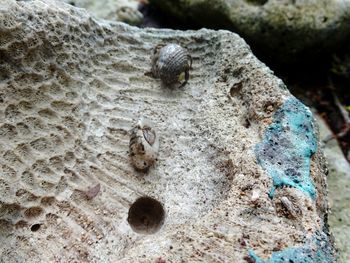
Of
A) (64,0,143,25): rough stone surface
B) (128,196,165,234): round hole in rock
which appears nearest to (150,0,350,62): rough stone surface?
(64,0,143,25): rough stone surface

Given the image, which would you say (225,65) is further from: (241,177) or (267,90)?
(241,177)

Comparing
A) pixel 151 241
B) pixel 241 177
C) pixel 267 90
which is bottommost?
pixel 151 241

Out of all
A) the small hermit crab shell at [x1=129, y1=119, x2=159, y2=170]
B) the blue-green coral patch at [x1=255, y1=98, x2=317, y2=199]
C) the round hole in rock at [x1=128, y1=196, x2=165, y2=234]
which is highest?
the blue-green coral patch at [x1=255, y1=98, x2=317, y2=199]

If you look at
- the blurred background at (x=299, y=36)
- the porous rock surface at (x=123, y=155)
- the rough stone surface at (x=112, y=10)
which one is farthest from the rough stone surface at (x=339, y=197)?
the rough stone surface at (x=112, y=10)

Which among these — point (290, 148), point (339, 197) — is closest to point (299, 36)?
point (339, 197)

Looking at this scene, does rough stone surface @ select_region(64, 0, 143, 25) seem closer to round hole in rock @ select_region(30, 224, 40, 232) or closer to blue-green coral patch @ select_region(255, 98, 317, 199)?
blue-green coral patch @ select_region(255, 98, 317, 199)

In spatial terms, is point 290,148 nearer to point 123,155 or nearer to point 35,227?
point 123,155

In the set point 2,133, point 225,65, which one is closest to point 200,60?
point 225,65
